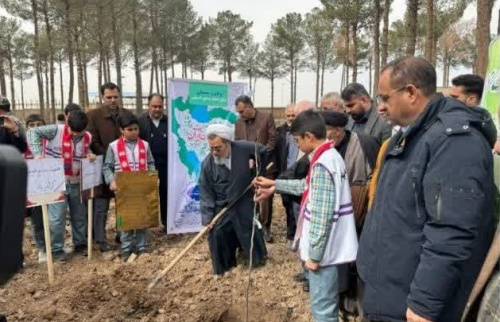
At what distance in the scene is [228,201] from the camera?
4316 millimetres

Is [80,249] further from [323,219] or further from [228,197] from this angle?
[323,219]

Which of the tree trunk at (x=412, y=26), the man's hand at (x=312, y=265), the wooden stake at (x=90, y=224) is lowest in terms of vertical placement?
the wooden stake at (x=90, y=224)

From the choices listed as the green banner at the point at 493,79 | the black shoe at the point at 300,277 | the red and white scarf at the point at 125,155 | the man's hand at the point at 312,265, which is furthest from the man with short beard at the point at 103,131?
the green banner at the point at 493,79

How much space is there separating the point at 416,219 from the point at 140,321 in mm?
2658

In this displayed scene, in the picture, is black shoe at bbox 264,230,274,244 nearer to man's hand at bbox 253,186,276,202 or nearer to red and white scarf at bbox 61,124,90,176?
man's hand at bbox 253,186,276,202

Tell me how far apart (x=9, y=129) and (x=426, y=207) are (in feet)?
14.6

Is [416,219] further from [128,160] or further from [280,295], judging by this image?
[128,160]

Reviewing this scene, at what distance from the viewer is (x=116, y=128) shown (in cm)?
530

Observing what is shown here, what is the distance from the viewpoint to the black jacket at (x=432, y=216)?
58.2 inches

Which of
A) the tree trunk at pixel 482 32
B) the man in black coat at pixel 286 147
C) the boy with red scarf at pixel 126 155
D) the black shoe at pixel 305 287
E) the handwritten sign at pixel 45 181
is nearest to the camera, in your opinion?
the black shoe at pixel 305 287

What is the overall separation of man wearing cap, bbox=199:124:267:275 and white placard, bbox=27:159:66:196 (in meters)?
1.39

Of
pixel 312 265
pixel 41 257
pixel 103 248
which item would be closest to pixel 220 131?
pixel 312 265

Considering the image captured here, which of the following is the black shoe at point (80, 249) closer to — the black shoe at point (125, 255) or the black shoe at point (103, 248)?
the black shoe at point (103, 248)

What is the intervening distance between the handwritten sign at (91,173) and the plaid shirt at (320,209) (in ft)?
9.87
